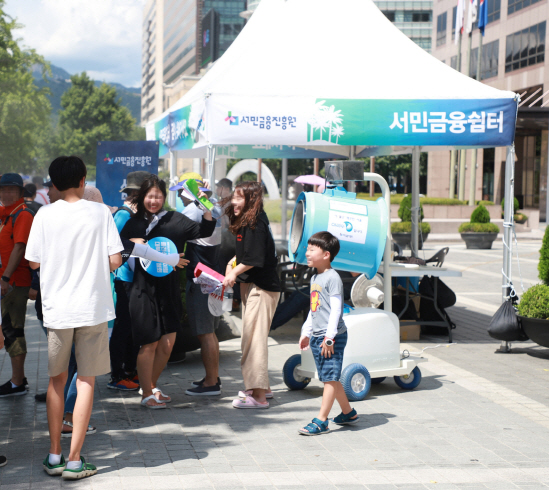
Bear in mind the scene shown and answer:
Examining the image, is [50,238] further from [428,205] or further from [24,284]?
[428,205]

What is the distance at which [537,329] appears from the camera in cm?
767

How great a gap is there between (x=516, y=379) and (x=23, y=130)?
146 ft

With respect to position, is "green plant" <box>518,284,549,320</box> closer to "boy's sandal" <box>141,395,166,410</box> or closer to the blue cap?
"boy's sandal" <box>141,395,166,410</box>

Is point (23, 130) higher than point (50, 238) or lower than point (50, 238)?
higher

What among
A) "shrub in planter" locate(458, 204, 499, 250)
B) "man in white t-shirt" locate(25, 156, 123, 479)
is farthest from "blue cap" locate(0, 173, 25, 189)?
"shrub in planter" locate(458, 204, 499, 250)

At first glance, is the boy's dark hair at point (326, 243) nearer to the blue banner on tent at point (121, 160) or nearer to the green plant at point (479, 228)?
the blue banner on tent at point (121, 160)

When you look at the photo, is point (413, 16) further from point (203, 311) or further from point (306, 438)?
point (306, 438)

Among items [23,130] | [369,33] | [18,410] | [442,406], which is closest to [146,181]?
[18,410]

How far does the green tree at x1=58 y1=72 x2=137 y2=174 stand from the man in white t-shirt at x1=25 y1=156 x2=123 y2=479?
289ft

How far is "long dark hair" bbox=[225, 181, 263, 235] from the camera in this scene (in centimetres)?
566

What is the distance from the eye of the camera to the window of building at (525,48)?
3994cm

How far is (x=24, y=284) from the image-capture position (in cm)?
607

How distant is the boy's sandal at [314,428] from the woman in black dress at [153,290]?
1.30 meters

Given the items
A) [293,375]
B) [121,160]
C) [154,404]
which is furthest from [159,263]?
[121,160]
